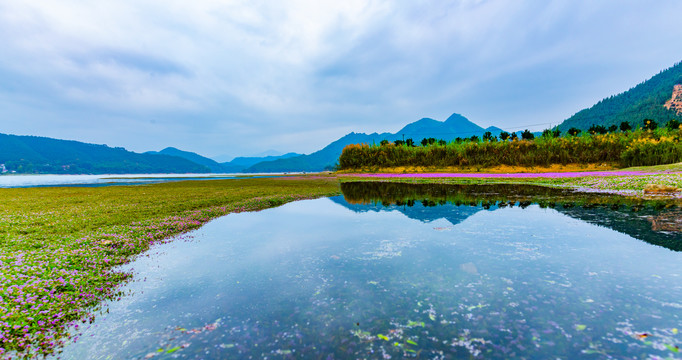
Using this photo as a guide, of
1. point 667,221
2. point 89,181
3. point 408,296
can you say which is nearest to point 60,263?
point 408,296

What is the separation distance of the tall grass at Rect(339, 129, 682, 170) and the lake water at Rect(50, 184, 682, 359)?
6238 centimetres

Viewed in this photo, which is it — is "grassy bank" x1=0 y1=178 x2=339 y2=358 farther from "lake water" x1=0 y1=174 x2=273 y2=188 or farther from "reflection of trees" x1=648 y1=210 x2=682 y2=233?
"lake water" x1=0 y1=174 x2=273 y2=188

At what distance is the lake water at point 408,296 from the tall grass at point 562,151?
205ft

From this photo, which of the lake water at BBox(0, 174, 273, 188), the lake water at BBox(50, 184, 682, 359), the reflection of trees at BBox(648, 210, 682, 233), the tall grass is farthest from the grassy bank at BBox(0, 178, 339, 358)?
the tall grass

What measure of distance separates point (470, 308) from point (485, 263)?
3468 millimetres

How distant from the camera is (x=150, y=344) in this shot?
215 inches

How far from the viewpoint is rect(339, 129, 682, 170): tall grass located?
5638cm

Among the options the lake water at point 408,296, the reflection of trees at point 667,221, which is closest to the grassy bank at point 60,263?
the lake water at point 408,296

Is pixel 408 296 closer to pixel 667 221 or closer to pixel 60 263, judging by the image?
pixel 60 263

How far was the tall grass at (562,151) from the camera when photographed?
5638cm

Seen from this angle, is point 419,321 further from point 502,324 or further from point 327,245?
point 327,245

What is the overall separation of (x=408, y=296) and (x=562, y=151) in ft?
260

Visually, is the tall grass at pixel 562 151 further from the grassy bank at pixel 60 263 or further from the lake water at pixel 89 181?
the lake water at pixel 89 181

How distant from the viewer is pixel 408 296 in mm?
7062
